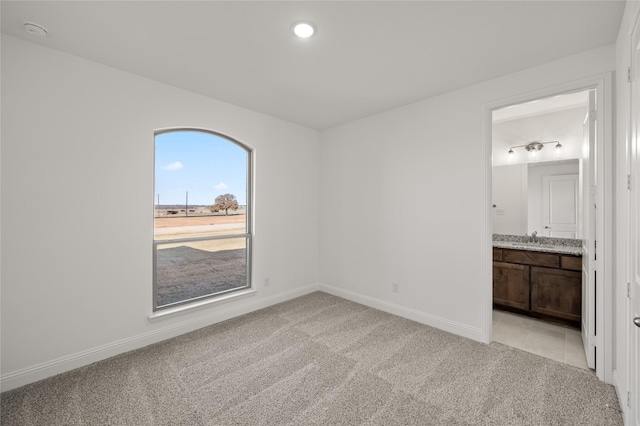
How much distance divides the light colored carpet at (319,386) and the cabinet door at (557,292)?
1058 millimetres

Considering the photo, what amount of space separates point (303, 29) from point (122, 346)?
3.09 m

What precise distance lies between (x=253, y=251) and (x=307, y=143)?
1.83 metres

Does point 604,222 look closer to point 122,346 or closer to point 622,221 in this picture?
point 622,221

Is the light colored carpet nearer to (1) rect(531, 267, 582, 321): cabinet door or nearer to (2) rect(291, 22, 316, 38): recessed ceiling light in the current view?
(1) rect(531, 267, 582, 321): cabinet door

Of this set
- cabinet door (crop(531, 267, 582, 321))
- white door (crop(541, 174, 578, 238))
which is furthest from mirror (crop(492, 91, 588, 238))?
cabinet door (crop(531, 267, 582, 321))

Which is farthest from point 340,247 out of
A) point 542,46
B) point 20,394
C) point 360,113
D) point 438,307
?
point 20,394

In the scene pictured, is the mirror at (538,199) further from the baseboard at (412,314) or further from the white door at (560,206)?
the baseboard at (412,314)

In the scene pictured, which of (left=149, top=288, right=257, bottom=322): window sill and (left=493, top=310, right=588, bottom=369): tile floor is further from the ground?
(left=149, top=288, right=257, bottom=322): window sill

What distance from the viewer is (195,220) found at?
3.25m

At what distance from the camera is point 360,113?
3.71 m

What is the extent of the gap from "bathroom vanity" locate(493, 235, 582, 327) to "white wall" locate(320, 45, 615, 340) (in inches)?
43.0

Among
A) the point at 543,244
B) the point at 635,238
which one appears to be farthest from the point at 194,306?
the point at 543,244

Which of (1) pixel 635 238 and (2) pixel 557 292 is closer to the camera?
(1) pixel 635 238

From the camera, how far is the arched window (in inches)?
117
